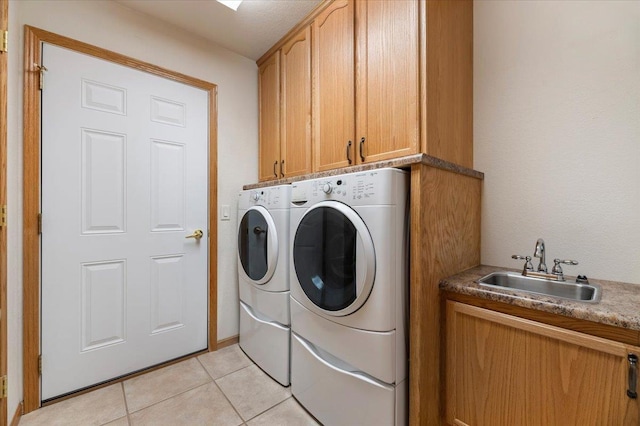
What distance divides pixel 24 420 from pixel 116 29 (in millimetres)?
2311

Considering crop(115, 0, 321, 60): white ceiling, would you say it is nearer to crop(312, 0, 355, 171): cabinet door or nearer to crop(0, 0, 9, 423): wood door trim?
crop(312, 0, 355, 171): cabinet door

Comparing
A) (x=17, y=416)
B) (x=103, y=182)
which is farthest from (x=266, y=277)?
(x=17, y=416)

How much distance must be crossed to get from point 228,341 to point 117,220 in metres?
1.25

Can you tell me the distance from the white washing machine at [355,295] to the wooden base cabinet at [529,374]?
9.4 inches

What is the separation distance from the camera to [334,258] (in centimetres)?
125

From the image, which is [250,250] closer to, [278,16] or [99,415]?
[99,415]

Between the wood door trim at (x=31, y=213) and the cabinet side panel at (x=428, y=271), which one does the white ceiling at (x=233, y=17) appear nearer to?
the wood door trim at (x=31, y=213)

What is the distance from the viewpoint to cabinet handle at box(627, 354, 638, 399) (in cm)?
76

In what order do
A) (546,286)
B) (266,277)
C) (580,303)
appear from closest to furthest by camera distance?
(580,303), (546,286), (266,277)

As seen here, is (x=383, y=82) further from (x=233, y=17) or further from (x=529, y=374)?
(x=529, y=374)

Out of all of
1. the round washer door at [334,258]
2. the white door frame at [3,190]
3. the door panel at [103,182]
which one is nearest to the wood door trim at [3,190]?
the white door frame at [3,190]

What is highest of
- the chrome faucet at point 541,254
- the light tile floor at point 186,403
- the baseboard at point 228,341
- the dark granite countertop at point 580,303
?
the chrome faucet at point 541,254

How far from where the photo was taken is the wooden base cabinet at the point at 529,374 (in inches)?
31.6

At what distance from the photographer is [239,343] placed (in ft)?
7.13
